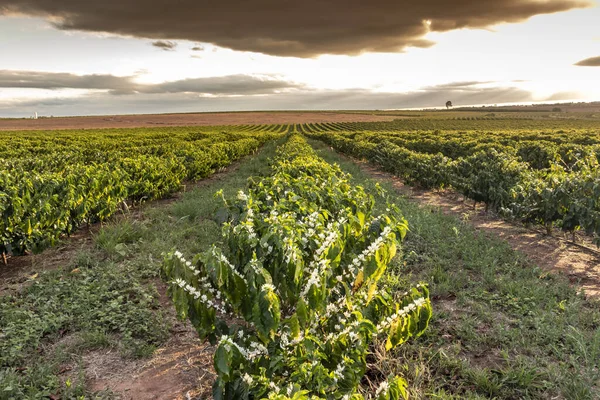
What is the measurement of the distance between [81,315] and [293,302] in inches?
139

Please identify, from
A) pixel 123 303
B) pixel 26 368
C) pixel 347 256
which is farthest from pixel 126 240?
pixel 347 256

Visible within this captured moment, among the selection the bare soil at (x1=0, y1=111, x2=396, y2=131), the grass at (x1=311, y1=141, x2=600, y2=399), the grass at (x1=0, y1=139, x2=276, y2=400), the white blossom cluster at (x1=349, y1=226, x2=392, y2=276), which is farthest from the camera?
the bare soil at (x1=0, y1=111, x2=396, y2=131)

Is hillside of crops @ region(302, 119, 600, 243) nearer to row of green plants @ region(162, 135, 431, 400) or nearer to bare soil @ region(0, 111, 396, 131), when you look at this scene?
row of green plants @ region(162, 135, 431, 400)

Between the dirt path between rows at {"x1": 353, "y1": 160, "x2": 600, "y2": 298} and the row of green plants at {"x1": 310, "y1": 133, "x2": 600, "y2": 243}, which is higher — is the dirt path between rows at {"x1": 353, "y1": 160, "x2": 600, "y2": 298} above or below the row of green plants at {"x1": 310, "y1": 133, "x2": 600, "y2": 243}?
below

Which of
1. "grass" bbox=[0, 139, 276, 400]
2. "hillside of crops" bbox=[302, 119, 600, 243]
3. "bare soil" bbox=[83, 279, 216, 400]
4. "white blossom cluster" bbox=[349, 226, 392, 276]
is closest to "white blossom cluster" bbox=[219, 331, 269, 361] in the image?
"white blossom cluster" bbox=[349, 226, 392, 276]

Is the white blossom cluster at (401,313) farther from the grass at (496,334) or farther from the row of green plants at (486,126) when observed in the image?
the row of green plants at (486,126)

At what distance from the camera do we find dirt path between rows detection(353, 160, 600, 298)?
6.26m

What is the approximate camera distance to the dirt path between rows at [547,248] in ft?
20.5

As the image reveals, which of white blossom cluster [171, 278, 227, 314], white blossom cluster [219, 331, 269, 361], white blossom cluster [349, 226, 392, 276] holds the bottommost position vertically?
white blossom cluster [219, 331, 269, 361]

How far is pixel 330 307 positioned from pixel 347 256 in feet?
1.63

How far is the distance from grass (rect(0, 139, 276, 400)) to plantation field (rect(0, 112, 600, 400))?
0.08ft

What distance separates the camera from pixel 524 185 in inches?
352

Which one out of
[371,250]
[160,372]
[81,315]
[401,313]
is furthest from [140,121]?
[401,313]

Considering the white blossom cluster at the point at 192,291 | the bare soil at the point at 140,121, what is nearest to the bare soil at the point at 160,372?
the white blossom cluster at the point at 192,291
